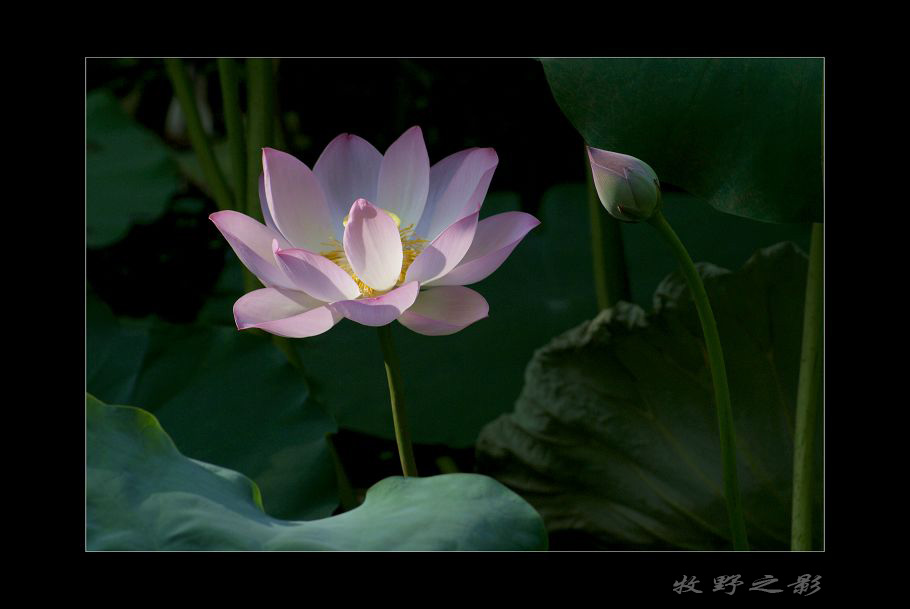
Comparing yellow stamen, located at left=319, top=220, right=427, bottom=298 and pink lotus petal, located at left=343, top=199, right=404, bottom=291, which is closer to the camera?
pink lotus petal, located at left=343, top=199, right=404, bottom=291

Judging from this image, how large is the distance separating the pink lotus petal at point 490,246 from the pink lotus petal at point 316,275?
8 cm

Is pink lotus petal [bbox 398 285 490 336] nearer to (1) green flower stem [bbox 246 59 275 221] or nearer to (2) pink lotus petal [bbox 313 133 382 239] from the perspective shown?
(2) pink lotus petal [bbox 313 133 382 239]

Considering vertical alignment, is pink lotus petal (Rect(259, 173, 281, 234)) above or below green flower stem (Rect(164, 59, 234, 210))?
below

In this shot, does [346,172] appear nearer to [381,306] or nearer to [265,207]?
[265,207]

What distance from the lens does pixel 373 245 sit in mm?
710

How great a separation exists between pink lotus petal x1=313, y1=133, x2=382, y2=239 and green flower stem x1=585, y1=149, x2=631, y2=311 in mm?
268

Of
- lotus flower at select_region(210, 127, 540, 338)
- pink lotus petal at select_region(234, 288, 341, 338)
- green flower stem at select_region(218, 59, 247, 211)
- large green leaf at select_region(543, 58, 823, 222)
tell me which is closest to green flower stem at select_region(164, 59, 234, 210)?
green flower stem at select_region(218, 59, 247, 211)

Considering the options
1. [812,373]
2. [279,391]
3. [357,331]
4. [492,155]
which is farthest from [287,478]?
[812,373]

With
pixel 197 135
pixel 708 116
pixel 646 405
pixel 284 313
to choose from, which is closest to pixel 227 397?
pixel 284 313

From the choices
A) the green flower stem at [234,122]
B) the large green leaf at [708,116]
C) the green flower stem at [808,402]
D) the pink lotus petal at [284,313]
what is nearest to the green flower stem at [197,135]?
the green flower stem at [234,122]

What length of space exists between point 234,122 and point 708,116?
49 centimetres

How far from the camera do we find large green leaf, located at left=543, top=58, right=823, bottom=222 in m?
0.82

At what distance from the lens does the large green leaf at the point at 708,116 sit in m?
0.82

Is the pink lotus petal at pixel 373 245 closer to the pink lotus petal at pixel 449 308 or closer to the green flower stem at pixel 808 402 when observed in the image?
the pink lotus petal at pixel 449 308
